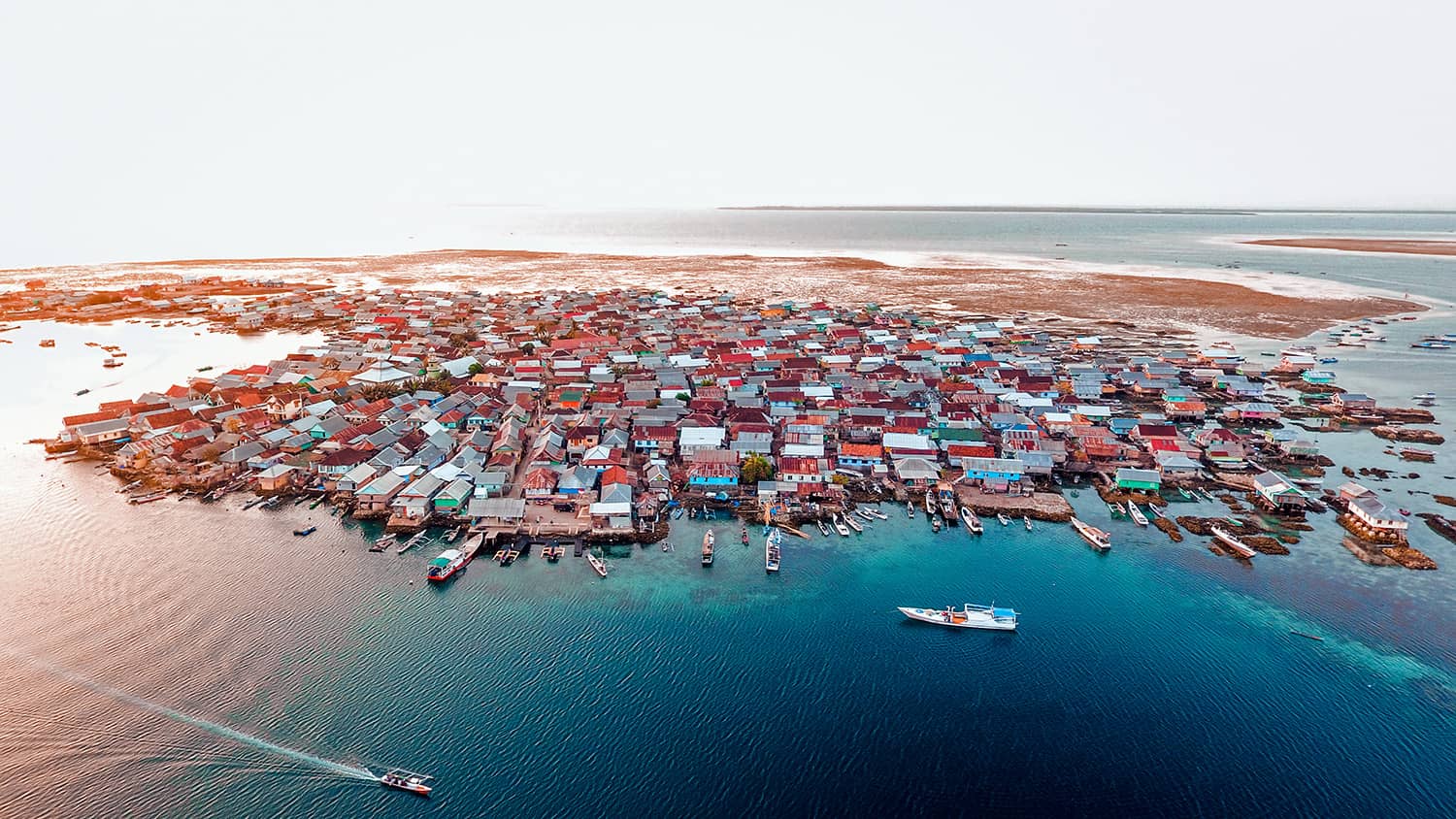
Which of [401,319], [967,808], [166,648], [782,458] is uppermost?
[401,319]

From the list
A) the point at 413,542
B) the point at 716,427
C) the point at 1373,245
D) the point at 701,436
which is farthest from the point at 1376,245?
the point at 413,542

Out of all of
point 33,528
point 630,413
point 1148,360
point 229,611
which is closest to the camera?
point 229,611

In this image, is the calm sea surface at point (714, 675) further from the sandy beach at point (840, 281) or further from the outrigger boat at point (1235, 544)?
the sandy beach at point (840, 281)

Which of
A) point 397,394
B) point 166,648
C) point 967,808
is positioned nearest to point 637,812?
point 967,808

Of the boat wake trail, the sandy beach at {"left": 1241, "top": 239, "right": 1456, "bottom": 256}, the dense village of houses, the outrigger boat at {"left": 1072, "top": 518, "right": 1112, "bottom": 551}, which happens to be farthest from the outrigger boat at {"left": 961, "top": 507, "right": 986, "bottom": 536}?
the sandy beach at {"left": 1241, "top": 239, "right": 1456, "bottom": 256}

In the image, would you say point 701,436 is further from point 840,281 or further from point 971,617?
point 840,281

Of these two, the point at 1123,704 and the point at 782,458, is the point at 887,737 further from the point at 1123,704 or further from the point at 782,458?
the point at 782,458
